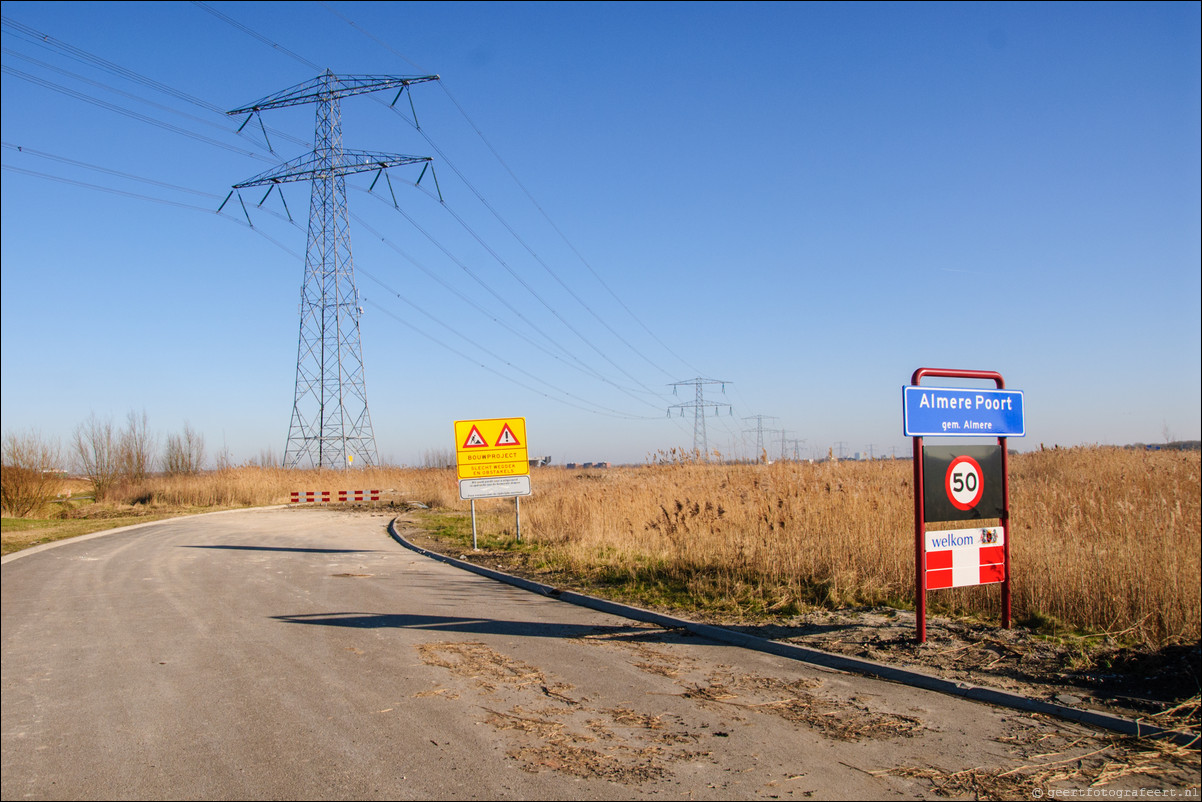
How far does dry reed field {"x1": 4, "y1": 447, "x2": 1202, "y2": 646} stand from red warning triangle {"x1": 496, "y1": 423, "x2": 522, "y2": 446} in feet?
7.28

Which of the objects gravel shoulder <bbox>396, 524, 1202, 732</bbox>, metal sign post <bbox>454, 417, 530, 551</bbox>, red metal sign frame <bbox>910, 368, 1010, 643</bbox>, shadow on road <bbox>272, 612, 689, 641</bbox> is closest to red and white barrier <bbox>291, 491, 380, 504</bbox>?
metal sign post <bbox>454, 417, 530, 551</bbox>

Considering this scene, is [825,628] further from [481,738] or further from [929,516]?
[481,738]

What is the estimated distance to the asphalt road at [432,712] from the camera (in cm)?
425

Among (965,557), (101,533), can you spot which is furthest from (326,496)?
(965,557)

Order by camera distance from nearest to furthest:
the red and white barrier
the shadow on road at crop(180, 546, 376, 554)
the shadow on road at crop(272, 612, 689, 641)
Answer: the shadow on road at crop(272, 612, 689, 641)
the shadow on road at crop(180, 546, 376, 554)
the red and white barrier

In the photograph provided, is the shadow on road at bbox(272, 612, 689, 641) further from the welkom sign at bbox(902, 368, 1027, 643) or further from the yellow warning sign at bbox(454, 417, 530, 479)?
the yellow warning sign at bbox(454, 417, 530, 479)

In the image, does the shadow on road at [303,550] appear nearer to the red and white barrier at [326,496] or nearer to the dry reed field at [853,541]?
the dry reed field at [853,541]

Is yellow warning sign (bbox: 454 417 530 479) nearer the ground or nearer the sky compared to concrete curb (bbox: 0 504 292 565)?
nearer the sky

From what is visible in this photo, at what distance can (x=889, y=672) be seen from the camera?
6.69m

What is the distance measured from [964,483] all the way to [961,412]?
73 cm

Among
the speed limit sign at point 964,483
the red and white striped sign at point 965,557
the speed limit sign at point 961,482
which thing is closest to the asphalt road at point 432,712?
the red and white striped sign at point 965,557

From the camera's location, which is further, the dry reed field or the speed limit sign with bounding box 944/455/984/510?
the dry reed field

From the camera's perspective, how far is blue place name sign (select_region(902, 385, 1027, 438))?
7.30m

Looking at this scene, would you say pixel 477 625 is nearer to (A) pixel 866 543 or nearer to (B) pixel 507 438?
(A) pixel 866 543
